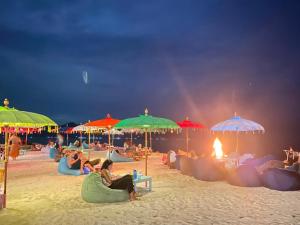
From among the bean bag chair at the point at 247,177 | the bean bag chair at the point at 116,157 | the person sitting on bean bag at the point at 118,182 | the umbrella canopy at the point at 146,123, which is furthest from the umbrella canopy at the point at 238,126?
the bean bag chair at the point at 116,157

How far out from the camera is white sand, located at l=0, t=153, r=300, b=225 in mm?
6191

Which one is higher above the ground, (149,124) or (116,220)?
(149,124)

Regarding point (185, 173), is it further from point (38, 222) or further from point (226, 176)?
point (38, 222)

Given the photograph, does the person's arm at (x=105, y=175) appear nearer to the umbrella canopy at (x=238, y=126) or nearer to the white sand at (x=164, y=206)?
the white sand at (x=164, y=206)

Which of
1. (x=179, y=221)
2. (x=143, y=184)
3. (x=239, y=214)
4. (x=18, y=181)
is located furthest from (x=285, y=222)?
(x=18, y=181)

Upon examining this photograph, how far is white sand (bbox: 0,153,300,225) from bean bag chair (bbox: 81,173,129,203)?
0.21 meters

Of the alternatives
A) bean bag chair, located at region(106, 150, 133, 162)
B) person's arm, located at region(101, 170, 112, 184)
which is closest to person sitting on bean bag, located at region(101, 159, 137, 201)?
person's arm, located at region(101, 170, 112, 184)

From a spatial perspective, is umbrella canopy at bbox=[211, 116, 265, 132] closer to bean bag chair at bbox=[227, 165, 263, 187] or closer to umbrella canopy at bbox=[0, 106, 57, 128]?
bean bag chair at bbox=[227, 165, 263, 187]

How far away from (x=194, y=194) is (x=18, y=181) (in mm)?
6364


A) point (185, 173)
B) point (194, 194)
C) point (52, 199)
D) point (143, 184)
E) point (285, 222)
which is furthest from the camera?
point (185, 173)

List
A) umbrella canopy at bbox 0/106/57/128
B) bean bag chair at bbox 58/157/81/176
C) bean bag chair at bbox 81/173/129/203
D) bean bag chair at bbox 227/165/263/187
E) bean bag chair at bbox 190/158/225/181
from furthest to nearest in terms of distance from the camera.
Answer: bean bag chair at bbox 58/157/81/176
bean bag chair at bbox 190/158/225/181
bean bag chair at bbox 227/165/263/187
bean bag chair at bbox 81/173/129/203
umbrella canopy at bbox 0/106/57/128

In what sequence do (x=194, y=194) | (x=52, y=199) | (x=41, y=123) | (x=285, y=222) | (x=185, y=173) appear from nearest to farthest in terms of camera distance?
(x=285, y=222)
(x=41, y=123)
(x=52, y=199)
(x=194, y=194)
(x=185, y=173)

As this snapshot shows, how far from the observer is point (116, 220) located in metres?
6.15

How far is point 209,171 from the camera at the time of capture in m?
10.7
